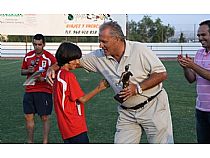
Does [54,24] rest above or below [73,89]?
above

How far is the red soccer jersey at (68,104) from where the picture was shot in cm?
411

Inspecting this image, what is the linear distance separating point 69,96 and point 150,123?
815mm

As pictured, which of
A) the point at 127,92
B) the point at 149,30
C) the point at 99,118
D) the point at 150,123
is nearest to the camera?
the point at 127,92

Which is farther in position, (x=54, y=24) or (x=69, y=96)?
(x=54, y=24)

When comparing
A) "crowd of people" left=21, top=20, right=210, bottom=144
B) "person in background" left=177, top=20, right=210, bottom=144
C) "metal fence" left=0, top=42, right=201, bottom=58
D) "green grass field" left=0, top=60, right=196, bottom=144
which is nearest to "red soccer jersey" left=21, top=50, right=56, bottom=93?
"green grass field" left=0, top=60, right=196, bottom=144

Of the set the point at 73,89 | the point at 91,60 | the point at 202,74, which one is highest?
the point at 91,60

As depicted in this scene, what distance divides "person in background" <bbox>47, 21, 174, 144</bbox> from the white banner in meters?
29.7

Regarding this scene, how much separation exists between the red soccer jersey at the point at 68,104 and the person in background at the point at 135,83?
11.1 inches

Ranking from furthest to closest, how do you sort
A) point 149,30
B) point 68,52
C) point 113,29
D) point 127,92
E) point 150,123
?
point 149,30
point 68,52
point 150,123
point 113,29
point 127,92

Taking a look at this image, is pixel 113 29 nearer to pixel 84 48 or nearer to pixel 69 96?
pixel 69 96

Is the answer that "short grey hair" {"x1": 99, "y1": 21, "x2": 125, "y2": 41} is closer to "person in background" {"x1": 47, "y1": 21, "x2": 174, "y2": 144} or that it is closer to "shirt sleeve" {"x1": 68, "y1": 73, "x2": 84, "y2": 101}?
"person in background" {"x1": 47, "y1": 21, "x2": 174, "y2": 144}

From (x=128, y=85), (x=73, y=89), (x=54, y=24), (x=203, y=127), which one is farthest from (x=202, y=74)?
(x=54, y=24)

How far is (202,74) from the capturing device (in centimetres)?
418

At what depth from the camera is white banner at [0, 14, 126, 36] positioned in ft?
111
